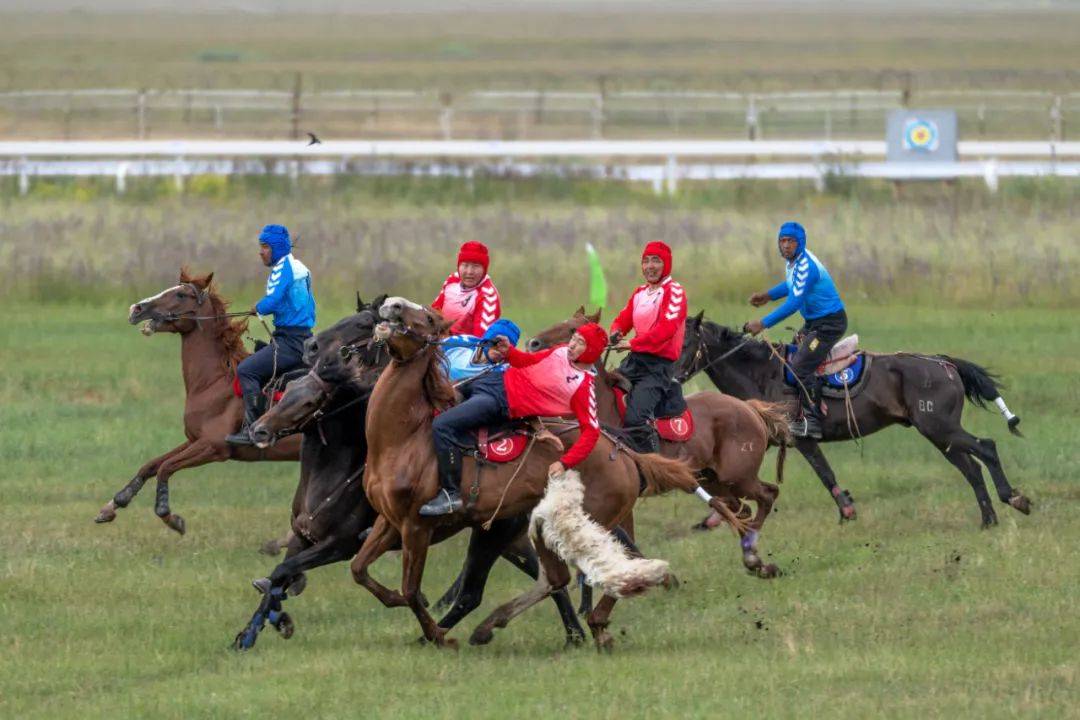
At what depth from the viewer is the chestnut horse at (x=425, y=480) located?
38.2ft

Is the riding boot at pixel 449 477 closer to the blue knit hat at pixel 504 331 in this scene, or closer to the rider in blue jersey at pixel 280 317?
the blue knit hat at pixel 504 331

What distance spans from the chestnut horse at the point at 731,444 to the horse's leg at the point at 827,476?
1.27 meters

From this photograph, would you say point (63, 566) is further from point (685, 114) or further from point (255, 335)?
point (685, 114)

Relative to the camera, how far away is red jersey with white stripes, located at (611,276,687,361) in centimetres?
1391

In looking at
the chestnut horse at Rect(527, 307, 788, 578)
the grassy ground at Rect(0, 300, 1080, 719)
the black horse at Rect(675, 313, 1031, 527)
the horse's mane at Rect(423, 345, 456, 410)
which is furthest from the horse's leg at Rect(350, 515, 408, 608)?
the black horse at Rect(675, 313, 1031, 527)

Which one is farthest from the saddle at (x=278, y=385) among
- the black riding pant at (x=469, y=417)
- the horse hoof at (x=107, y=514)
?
the black riding pant at (x=469, y=417)

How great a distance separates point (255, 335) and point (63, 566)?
12122mm

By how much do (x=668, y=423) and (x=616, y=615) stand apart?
177cm

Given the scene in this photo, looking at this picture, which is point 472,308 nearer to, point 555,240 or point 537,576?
point 537,576

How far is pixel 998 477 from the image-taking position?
52.0 feet

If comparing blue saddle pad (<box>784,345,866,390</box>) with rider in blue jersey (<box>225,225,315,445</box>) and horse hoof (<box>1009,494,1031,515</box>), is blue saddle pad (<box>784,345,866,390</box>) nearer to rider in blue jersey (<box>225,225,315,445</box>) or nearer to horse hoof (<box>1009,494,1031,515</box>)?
horse hoof (<box>1009,494,1031,515</box>)

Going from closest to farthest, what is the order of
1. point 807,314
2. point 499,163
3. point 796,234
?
point 796,234, point 807,314, point 499,163

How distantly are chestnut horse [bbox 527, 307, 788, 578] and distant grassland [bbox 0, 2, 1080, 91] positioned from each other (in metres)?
56.2

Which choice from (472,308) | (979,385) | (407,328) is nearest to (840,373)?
(979,385)
